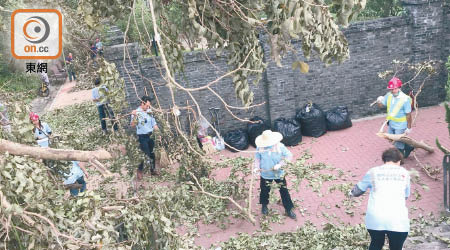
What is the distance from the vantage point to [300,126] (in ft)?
29.1

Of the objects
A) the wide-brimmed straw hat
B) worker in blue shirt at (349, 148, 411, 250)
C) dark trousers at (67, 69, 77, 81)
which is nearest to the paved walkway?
dark trousers at (67, 69, 77, 81)

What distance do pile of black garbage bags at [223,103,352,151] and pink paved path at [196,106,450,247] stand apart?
0.51 feet

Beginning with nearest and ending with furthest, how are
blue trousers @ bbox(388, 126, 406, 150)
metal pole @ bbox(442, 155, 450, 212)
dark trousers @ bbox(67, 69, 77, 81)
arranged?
metal pole @ bbox(442, 155, 450, 212), blue trousers @ bbox(388, 126, 406, 150), dark trousers @ bbox(67, 69, 77, 81)

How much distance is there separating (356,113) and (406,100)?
3.08 m

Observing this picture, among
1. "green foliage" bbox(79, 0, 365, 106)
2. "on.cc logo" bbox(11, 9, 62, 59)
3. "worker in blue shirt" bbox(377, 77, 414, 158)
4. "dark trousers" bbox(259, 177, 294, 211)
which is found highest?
"on.cc logo" bbox(11, 9, 62, 59)

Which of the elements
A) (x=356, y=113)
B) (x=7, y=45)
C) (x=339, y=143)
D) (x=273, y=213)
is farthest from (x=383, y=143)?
(x=7, y=45)

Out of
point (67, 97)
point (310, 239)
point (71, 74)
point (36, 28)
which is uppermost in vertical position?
point (36, 28)

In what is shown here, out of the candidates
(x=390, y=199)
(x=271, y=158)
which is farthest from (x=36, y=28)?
(x=390, y=199)

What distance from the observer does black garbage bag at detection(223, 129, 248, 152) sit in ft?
28.3

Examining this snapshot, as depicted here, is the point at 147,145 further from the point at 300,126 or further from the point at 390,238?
the point at 390,238

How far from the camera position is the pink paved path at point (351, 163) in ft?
19.1

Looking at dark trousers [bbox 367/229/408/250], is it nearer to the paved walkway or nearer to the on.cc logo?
the on.cc logo

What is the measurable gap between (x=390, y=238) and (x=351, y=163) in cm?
351

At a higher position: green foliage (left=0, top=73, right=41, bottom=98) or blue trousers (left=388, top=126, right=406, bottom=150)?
green foliage (left=0, top=73, right=41, bottom=98)
